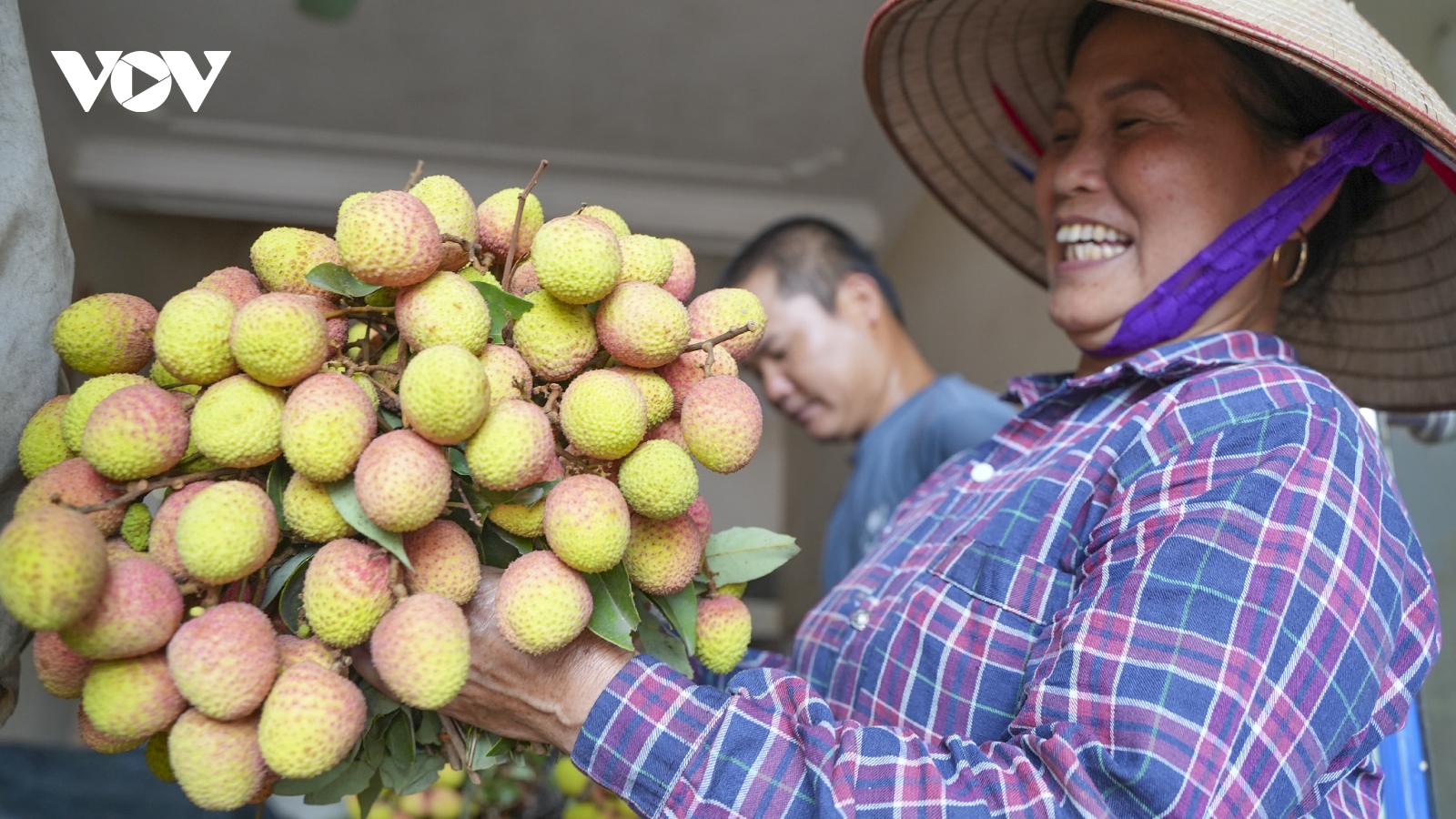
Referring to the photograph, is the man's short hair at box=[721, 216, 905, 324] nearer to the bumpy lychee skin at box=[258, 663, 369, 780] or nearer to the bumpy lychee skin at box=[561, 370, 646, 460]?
the bumpy lychee skin at box=[561, 370, 646, 460]

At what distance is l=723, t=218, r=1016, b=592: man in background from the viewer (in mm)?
2238

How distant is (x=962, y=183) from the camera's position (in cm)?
168

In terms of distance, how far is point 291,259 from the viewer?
680 mm

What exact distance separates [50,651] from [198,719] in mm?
93

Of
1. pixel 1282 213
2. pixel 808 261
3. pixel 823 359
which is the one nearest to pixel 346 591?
pixel 1282 213

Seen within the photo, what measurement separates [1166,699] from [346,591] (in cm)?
53

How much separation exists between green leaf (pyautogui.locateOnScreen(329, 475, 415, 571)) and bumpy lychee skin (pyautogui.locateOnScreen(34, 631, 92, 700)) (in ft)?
0.55

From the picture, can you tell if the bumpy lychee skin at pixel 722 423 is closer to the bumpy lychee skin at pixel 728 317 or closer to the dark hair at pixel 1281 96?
the bumpy lychee skin at pixel 728 317

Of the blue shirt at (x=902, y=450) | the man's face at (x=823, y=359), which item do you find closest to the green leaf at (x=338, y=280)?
the blue shirt at (x=902, y=450)

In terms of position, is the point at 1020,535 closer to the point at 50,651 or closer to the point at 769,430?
the point at 50,651

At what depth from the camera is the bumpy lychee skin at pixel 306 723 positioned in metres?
0.57

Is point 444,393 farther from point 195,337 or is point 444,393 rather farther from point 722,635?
point 722,635

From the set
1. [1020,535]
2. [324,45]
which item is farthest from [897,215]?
[1020,535]

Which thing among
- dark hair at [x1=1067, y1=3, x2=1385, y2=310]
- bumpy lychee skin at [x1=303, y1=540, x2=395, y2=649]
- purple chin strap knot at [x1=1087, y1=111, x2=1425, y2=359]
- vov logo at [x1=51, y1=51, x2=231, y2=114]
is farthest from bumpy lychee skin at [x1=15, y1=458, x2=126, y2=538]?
vov logo at [x1=51, y1=51, x2=231, y2=114]
